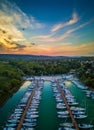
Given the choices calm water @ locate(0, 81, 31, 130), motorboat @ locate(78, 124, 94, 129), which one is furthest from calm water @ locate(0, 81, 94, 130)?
motorboat @ locate(78, 124, 94, 129)

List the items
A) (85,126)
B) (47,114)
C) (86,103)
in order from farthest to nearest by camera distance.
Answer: (86,103)
(47,114)
(85,126)

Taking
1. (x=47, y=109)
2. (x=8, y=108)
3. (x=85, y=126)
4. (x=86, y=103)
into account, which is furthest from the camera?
(x=86, y=103)

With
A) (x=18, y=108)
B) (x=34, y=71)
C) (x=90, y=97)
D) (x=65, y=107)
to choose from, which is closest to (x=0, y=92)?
(x=18, y=108)

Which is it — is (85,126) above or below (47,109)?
above

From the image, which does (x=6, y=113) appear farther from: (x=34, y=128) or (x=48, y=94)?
(x=48, y=94)

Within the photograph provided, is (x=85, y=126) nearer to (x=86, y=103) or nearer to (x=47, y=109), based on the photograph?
(x=47, y=109)

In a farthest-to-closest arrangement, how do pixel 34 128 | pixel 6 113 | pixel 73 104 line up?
1. pixel 73 104
2. pixel 6 113
3. pixel 34 128

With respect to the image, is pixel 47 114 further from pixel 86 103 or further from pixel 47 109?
pixel 86 103

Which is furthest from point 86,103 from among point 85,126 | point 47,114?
point 85,126

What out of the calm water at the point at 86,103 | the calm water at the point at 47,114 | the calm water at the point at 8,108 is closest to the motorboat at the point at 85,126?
the calm water at the point at 86,103

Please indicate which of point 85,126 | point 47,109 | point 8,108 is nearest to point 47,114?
point 47,109

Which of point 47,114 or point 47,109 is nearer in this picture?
point 47,114
